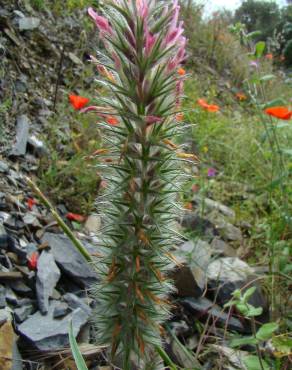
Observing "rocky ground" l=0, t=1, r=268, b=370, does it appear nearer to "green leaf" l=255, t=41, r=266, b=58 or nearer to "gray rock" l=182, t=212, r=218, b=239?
"gray rock" l=182, t=212, r=218, b=239

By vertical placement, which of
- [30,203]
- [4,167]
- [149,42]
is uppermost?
[149,42]

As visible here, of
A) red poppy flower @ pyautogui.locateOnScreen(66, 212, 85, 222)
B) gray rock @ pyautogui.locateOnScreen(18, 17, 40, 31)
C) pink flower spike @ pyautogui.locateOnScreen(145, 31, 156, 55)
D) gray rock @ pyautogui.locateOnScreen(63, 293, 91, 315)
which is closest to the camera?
pink flower spike @ pyautogui.locateOnScreen(145, 31, 156, 55)

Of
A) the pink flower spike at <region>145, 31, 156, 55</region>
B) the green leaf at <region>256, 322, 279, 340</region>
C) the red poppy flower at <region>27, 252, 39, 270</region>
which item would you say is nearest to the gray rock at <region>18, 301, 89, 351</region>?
the red poppy flower at <region>27, 252, 39, 270</region>

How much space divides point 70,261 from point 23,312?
1.46ft

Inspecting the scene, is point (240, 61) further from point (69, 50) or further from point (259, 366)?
point (259, 366)

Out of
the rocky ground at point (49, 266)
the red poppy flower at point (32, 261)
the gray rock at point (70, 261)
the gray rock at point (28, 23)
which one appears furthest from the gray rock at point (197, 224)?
the gray rock at point (28, 23)

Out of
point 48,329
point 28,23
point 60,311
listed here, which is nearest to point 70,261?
point 60,311

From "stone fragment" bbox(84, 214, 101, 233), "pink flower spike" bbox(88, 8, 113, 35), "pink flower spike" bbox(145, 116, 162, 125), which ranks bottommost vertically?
"stone fragment" bbox(84, 214, 101, 233)

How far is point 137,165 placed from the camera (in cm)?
144

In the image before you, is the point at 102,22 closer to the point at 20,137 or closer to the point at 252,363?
the point at 252,363

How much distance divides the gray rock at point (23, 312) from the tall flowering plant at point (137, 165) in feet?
2.07

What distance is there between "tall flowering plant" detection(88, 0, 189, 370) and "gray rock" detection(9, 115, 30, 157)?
5.57 ft

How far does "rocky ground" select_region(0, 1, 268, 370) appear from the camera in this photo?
2049 millimetres

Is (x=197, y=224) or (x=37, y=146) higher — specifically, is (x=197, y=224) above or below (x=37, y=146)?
below
